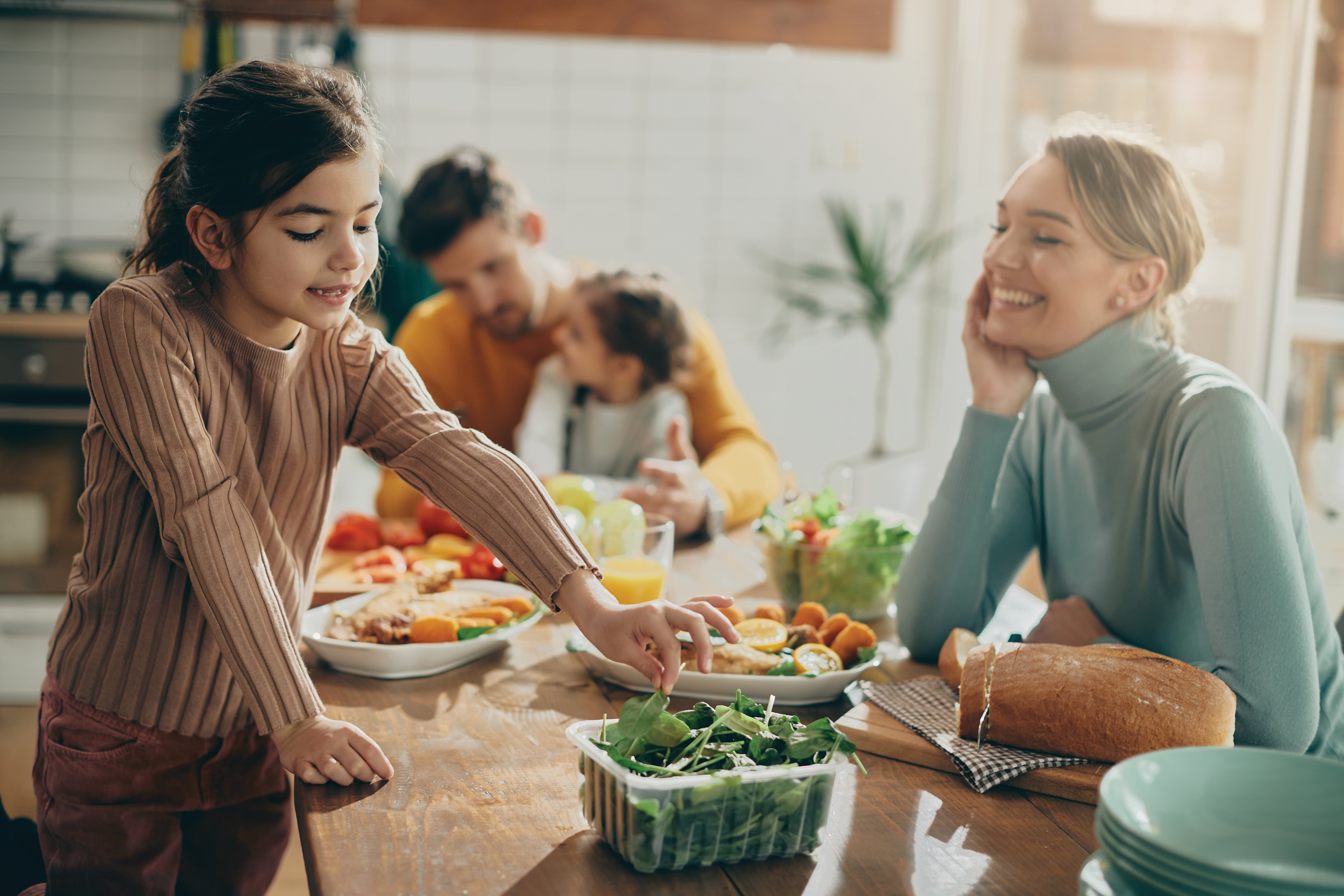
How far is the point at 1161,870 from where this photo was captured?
0.63 meters

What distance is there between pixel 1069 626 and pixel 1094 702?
1.06ft

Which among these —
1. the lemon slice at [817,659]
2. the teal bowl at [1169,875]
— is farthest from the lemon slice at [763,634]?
the teal bowl at [1169,875]

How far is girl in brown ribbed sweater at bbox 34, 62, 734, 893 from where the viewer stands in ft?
3.12

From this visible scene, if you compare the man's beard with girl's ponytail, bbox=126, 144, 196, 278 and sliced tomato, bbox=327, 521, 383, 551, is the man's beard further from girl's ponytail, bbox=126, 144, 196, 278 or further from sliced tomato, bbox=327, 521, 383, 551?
girl's ponytail, bbox=126, 144, 196, 278

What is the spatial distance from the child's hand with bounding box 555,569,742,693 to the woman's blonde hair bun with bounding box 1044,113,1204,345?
26.5 inches

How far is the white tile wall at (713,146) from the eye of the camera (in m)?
3.88

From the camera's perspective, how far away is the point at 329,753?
0.92 m

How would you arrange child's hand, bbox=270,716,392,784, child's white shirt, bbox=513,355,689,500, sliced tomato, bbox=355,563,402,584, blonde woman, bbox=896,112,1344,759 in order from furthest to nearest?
child's white shirt, bbox=513,355,689,500 < sliced tomato, bbox=355,563,402,584 < blonde woman, bbox=896,112,1344,759 < child's hand, bbox=270,716,392,784

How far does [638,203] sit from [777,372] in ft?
2.75

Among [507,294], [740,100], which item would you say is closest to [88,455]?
[507,294]

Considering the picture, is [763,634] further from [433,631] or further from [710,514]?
[710,514]

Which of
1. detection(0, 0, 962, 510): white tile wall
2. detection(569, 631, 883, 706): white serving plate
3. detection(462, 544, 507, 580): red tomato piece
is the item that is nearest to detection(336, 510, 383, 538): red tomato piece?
detection(462, 544, 507, 580): red tomato piece

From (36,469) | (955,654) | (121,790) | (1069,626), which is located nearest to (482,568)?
(121,790)

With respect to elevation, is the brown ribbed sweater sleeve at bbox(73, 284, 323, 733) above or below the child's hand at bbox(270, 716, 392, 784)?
above
